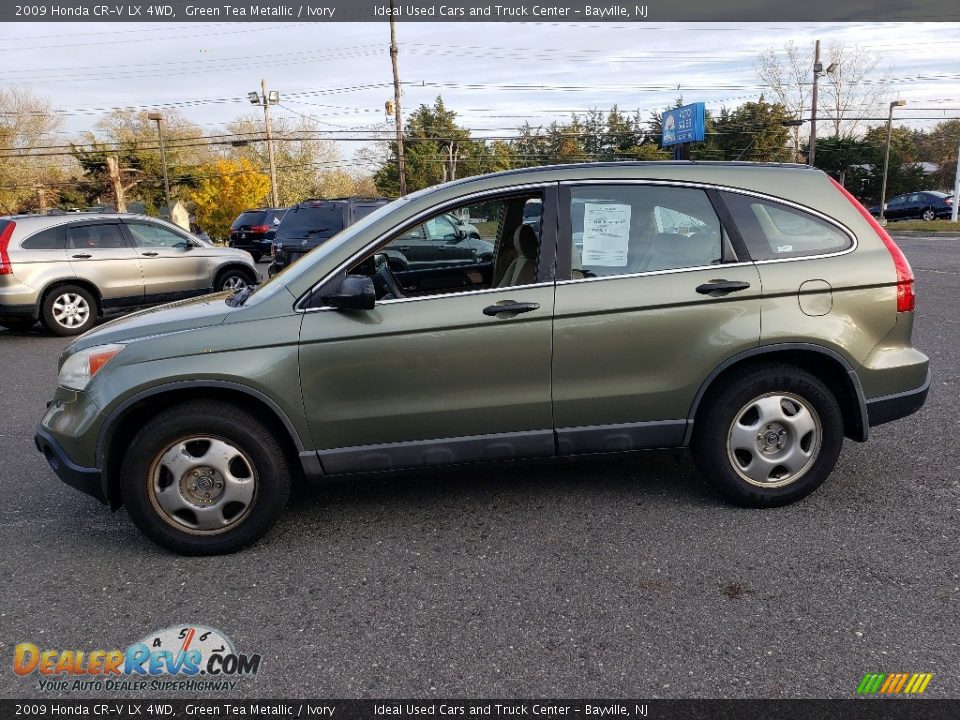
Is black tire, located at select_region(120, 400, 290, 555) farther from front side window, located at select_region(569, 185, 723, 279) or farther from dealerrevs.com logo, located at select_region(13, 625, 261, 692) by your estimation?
front side window, located at select_region(569, 185, 723, 279)

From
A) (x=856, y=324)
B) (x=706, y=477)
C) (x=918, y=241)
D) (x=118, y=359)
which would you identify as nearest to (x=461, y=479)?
(x=706, y=477)

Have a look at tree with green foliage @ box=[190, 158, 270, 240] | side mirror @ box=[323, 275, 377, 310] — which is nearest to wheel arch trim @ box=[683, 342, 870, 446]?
side mirror @ box=[323, 275, 377, 310]

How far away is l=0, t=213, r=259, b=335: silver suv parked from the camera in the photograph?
9992 mm

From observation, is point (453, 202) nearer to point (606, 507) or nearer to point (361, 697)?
point (606, 507)

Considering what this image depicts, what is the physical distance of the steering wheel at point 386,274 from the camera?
166 inches

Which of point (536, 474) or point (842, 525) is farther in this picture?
point (536, 474)

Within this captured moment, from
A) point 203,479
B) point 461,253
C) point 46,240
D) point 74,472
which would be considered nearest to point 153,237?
point 46,240

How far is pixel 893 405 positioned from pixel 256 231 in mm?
22466

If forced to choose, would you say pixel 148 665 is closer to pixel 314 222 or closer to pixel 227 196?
pixel 314 222

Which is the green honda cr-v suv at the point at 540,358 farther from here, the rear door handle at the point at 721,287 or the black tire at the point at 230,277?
the black tire at the point at 230,277

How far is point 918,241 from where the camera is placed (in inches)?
969

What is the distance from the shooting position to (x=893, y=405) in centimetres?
395

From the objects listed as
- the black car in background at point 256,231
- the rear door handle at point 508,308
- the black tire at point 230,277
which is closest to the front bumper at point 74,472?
the rear door handle at point 508,308

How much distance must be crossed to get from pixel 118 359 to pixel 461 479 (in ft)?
6.63
